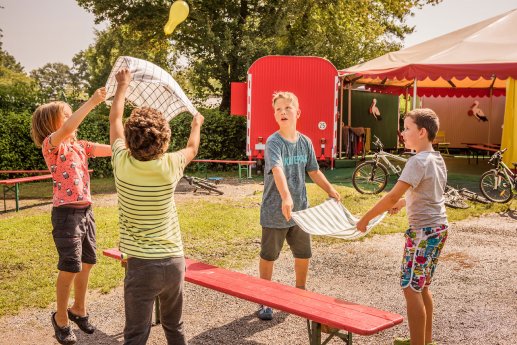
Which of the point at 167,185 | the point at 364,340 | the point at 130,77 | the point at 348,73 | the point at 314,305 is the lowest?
the point at 364,340

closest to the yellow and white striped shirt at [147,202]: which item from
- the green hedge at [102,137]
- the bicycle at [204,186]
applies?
the bicycle at [204,186]

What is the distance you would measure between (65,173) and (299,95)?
11614mm

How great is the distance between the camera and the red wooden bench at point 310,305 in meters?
3.33

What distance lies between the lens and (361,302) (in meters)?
5.20

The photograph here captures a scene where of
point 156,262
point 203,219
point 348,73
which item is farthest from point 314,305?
point 348,73

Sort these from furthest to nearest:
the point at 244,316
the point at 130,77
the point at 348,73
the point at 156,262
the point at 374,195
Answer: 1. the point at 348,73
2. the point at 374,195
3. the point at 244,316
4. the point at 130,77
5. the point at 156,262

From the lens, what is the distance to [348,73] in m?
16.1

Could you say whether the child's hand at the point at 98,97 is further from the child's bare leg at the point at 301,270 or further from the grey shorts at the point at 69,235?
the child's bare leg at the point at 301,270

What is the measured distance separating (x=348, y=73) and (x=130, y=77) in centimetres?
1331

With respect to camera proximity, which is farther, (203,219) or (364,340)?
(203,219)

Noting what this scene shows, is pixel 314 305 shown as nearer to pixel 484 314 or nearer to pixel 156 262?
pixel 156 262

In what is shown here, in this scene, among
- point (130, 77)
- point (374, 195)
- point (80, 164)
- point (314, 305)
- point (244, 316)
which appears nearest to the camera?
point (130, 77)

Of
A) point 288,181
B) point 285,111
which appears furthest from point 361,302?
point 285,111

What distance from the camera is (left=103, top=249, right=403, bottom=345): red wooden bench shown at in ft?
10.9
